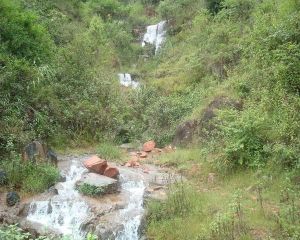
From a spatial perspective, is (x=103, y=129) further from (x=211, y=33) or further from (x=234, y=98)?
(x=211, y=33)

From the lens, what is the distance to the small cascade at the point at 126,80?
1037 inches

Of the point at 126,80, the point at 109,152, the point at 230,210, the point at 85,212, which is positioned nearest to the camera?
the point at 230,210

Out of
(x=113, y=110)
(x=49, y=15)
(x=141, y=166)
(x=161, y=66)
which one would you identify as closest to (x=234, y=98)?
(x=141, y=166)

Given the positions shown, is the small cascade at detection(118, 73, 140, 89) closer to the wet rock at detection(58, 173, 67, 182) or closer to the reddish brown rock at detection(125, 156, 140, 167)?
the reddish brown rock at detection(125, 156, 140, 167)

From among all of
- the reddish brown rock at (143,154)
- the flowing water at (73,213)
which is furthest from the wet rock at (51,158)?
the reddish brown rock at (143,154)

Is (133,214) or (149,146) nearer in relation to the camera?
(133,214)

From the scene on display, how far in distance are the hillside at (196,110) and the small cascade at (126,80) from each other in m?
0.56

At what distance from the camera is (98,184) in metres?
12.2

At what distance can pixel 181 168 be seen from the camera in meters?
13.9

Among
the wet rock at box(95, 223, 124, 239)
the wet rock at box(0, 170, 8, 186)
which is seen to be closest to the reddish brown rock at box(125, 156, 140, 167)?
the wet rock at box(0, 170, 8, 186)

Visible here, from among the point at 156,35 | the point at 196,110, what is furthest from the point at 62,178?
the point at 156,35

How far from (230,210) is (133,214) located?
272 cm

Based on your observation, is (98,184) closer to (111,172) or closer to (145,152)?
(111,172)

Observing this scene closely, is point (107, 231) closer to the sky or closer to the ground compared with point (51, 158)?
closer to the ground
